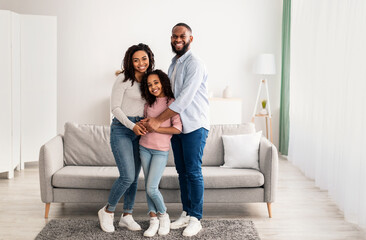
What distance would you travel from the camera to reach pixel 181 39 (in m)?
3.31

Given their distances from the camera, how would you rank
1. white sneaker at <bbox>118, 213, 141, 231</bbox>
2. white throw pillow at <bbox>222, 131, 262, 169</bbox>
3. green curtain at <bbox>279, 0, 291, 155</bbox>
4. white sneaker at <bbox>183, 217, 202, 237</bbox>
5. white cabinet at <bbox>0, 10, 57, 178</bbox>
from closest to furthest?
white sneaker at <bbox>183, 217, 202, 237</bbox> → white sneaker at <bbox>118, 213, 141, 231</bbox> → white throw pillow at <bbox>222, 131, 262, 169</bbox> → white cabinet at <bbox>0, 10, 57, 178</bbox> → green curtain at <bbox>279, 0, 291, 155</bbox>

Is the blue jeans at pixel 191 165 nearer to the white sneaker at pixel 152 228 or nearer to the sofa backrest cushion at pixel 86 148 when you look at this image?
the white sneaker at pixel 152 228

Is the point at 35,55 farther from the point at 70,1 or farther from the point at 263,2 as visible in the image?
the point at 263,2

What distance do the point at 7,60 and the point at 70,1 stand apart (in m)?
1.91

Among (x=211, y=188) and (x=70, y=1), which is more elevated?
(x=70, y=1)

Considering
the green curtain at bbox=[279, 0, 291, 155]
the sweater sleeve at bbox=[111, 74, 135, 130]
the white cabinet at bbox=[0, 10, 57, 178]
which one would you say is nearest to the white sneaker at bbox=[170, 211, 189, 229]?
the sweater sleeve at bbox=[111, 74, 135, 130]

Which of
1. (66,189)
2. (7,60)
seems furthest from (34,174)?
(66,189)

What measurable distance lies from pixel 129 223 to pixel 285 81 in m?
3.74

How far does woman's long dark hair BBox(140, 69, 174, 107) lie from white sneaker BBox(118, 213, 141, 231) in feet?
2.86

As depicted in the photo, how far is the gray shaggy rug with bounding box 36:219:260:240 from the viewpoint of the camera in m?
3.37

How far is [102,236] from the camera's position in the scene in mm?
3369

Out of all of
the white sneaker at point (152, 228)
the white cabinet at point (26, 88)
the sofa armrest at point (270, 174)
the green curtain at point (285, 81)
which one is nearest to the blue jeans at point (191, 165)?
the white sneaker at point (152, 228)

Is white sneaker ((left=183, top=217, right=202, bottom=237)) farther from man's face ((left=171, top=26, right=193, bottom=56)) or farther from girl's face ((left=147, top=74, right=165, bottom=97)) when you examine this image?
man's face ((left=171, top=26, right=193, bottom=56))

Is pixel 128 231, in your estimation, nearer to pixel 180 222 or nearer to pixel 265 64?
pixel 180 222
